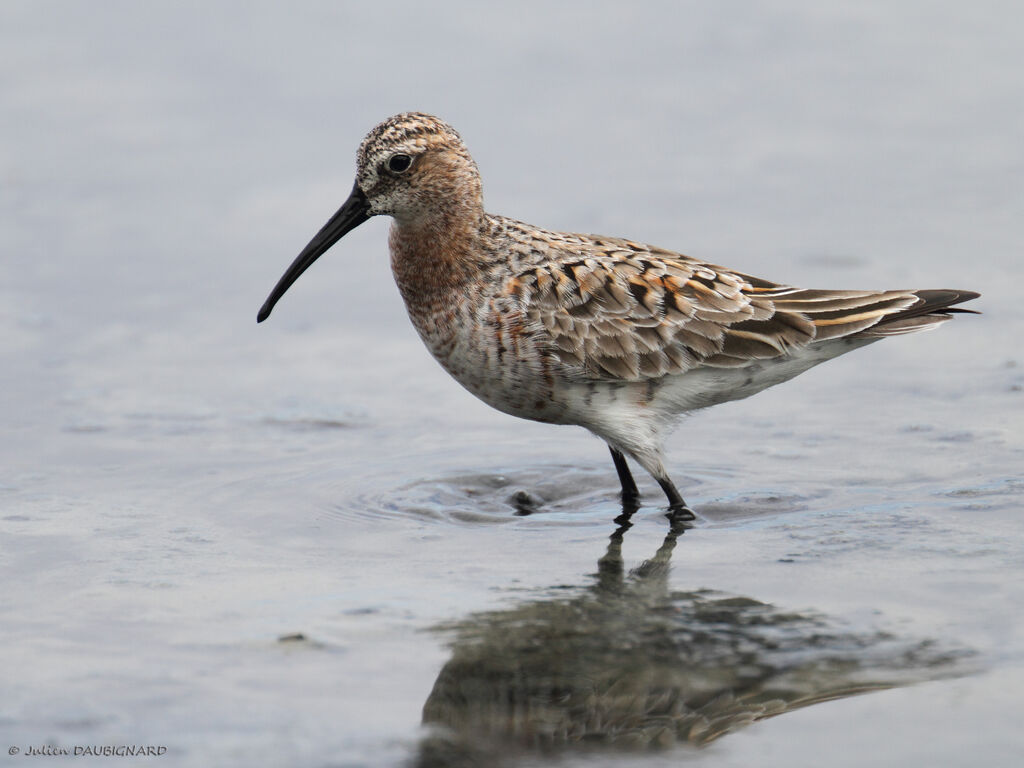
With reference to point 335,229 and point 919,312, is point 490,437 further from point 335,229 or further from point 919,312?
point 919,312

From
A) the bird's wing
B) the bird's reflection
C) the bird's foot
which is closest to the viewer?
the bird's reflection

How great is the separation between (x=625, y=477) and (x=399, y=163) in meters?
2.40

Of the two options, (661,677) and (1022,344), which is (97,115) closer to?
(1022,344)

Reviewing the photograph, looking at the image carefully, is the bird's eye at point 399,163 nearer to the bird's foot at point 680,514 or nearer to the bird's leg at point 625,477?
the bird's leg at point 625,477

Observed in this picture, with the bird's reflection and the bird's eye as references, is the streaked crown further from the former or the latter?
the bird's reflection

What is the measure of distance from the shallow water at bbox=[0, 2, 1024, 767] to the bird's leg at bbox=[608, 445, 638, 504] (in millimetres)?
177

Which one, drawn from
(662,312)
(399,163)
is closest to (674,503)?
(662,312)

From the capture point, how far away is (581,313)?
935cm

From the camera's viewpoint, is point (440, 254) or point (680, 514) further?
point (440, 254)

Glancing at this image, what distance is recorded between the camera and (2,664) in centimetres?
672

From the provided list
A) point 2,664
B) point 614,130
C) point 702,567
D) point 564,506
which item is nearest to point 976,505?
point 702,567

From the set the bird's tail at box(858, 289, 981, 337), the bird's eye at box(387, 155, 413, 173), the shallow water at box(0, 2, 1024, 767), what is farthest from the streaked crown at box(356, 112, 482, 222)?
the bird's tail at box(858, 289, 981, 337)

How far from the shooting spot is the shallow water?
6316mm

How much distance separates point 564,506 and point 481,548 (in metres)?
1.12
